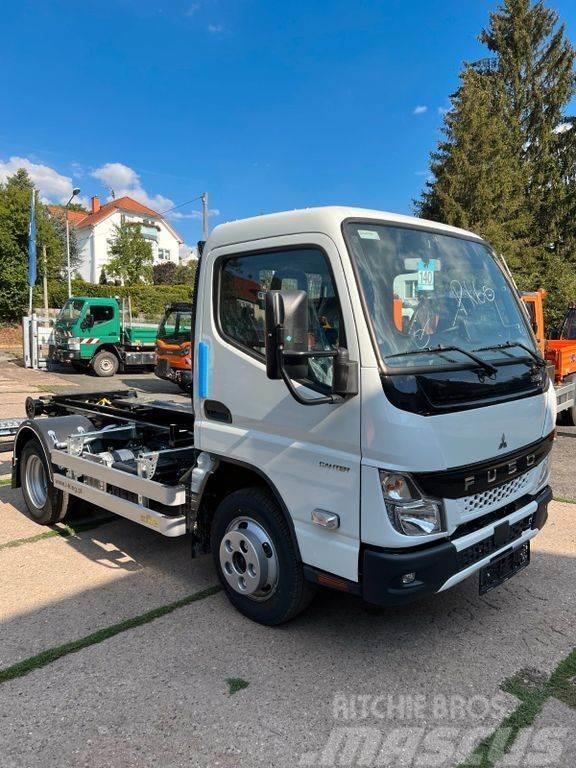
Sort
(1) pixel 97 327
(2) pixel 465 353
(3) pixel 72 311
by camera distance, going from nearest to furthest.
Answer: (2) pixel 465 353, (1) pixel 97 327, (3) pixel 72 311

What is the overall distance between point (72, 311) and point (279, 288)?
17.4 meters

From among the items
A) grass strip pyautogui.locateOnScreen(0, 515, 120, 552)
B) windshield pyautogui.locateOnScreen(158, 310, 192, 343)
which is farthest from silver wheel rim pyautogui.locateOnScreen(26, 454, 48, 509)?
windshield pyautogui.locateOnScreen(158, 310, 192, 343)

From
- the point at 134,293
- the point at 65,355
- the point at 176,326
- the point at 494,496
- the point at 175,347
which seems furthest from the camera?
the point at 134,293

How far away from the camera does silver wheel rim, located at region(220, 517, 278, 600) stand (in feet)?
10.5

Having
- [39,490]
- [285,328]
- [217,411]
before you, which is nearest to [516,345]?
[285,328]

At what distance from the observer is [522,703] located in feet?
8.87

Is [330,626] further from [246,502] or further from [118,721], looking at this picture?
[118,721]

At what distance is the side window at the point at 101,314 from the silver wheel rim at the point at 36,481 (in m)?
14.2

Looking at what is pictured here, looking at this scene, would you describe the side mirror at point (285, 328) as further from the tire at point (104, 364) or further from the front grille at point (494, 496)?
the tire at point (104, 364)

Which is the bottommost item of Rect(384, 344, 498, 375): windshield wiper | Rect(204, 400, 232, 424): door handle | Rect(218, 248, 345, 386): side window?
Rect(204, 400, 232, 424): door handle

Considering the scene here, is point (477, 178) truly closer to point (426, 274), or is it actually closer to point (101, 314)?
point (101, 314)

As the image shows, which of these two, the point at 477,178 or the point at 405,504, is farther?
the point at 477,178

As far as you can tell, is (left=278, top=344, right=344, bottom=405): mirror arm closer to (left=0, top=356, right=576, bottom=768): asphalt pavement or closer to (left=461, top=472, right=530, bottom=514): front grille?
(left=461, top=472, right=530, bottom=514): front grille

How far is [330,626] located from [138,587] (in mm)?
1407
